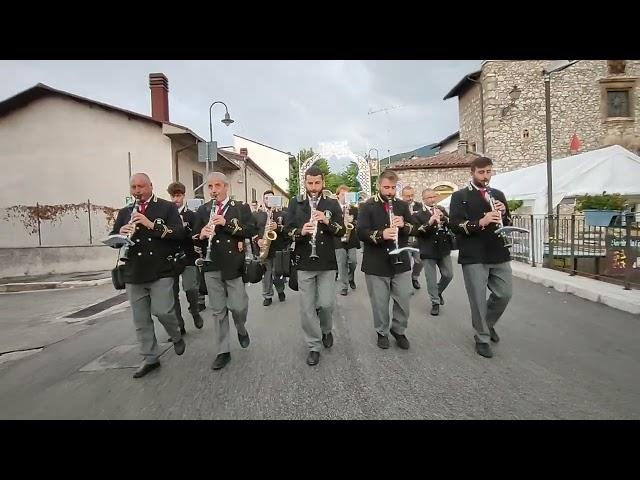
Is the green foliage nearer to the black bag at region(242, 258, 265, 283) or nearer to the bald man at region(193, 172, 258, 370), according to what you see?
the black bag at region(242, 258, 265, 283)

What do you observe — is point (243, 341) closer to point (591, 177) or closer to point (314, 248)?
point (314, 248)

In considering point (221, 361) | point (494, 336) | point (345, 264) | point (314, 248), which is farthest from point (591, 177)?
point (221, 361)

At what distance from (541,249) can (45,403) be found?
11464mm

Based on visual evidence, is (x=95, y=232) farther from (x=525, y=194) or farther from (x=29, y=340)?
(x=525, y=194)

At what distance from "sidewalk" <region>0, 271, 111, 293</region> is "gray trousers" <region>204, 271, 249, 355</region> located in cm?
902

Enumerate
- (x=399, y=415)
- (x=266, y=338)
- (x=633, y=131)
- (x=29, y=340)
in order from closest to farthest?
(x=399, y=415)
(x=266, y=338)
(x=29, y=340)
(x=633, y=131)

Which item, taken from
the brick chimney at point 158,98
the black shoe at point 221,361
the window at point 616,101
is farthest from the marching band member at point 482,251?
the window at point 616,101

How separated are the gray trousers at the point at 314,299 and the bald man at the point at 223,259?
72 centimetres

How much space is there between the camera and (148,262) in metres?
4.28

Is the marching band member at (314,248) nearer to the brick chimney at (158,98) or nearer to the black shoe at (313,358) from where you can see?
the black shoe at (313,358)

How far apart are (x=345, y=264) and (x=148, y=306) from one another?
504 cm
